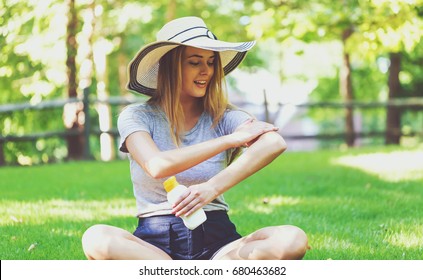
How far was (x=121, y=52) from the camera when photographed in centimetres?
1831

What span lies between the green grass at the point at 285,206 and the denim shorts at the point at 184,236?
72 cm

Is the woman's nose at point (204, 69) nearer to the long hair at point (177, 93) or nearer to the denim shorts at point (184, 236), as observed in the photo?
the long hair at point (177, 93)

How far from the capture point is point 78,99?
37.9 feet

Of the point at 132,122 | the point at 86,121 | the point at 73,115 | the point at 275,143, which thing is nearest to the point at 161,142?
the point at 132,122

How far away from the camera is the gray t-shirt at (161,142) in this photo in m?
3.25

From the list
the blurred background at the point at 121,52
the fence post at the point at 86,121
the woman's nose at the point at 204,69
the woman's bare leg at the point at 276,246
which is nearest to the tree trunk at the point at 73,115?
the blurred background at the point at 121,52

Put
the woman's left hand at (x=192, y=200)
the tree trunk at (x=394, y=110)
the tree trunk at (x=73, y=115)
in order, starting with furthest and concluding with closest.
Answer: the tree trunk at (x=394, y=110) → the tree trunk at (x=73, y=115) → the woman's left hand at (x=192, y=200)

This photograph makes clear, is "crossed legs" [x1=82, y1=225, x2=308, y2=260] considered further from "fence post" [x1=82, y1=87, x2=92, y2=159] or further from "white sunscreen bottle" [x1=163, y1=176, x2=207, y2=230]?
"fence post" [x1=82, y1=87, x2=92, y2=159]

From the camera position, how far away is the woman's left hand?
116 inches

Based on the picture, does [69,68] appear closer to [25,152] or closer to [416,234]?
[25,152]

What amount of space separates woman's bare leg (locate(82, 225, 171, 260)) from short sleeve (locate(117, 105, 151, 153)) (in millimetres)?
437

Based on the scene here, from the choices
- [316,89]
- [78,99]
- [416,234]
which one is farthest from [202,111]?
[316,89]

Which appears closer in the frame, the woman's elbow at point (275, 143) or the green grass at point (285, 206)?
the woman's elbow at point (275, 143)

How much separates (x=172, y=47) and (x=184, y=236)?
878 mm
